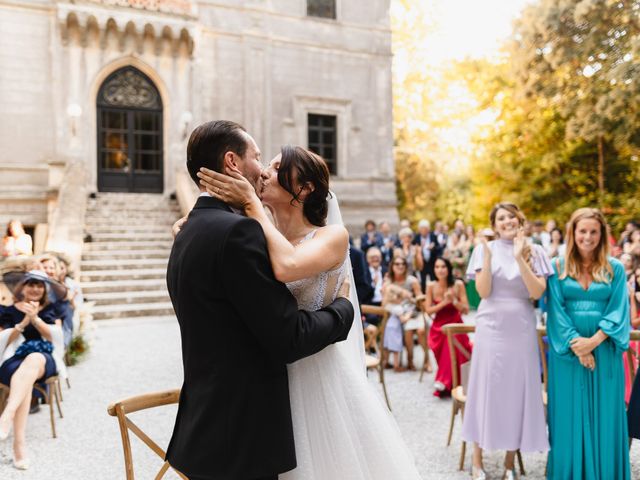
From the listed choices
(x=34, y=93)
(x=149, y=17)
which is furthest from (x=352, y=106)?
(x=34, y=93)

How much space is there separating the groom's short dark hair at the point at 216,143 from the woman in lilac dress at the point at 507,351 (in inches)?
105

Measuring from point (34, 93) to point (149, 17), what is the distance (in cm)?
363

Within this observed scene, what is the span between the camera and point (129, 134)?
648 inches

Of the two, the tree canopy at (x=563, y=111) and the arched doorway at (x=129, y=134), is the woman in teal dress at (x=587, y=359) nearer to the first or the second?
the tree canopy at (x=563, y=111)

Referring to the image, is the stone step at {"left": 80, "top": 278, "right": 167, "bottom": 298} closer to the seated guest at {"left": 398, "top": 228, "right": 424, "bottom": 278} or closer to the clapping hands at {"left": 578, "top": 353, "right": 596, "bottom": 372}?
the seated guest at {"left": 398, "top": 228, "right": 424, "bottom": 278}

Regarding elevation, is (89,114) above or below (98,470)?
above

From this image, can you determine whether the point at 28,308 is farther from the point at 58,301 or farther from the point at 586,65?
the point at 586,65

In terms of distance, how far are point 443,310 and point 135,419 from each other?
376 cm

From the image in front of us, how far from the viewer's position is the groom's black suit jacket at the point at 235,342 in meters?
1.84

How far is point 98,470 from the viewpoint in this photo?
4.58 metres

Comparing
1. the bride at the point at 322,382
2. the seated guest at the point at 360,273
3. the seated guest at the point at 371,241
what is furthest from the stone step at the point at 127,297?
the bride at the point at 322,382

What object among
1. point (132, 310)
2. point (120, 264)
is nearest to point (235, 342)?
point (132, 310)

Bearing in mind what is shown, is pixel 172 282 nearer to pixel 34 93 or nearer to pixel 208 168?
pixel 208 168

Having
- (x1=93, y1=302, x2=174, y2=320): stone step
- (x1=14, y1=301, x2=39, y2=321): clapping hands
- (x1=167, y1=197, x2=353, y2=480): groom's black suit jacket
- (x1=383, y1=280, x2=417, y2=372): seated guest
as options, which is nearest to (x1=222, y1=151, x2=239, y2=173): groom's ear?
(x1=167, y1=197, x2=353, y2=480): groom's black suit jacket
